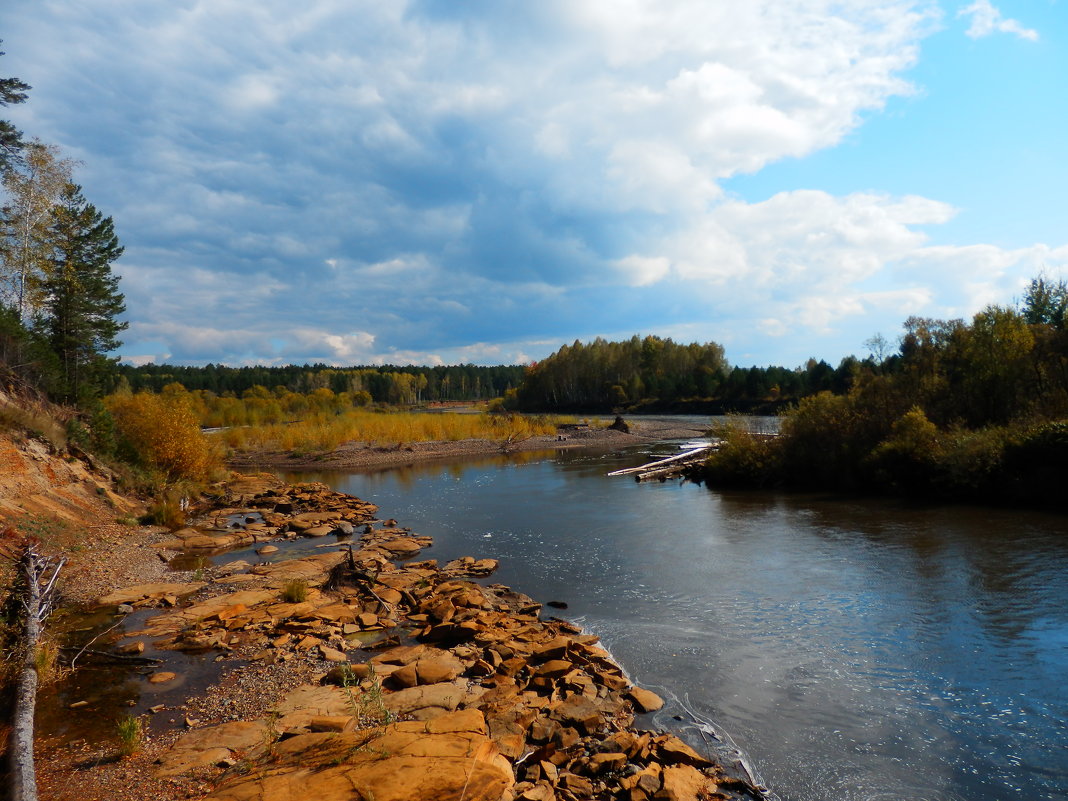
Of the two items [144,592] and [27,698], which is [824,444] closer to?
[144,592]

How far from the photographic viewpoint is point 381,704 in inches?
273

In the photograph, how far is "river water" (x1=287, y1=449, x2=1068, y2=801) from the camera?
725 centimetres

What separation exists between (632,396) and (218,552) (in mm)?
100669

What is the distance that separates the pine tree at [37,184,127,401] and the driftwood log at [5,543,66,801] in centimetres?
1747

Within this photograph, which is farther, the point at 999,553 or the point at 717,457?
the point at 717,457

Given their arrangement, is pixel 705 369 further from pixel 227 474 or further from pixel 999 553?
pixel 999 553

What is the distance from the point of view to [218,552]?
17828 mm

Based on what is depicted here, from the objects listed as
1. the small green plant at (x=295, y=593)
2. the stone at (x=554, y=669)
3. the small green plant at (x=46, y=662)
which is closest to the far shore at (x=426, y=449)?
the small green plant at (x=295, y=593)

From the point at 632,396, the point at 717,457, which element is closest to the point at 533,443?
the point at 717,457

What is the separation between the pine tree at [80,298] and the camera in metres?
26.0

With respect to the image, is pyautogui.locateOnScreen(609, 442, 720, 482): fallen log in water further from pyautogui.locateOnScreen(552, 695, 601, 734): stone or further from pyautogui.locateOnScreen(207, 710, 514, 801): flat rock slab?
pyautogui.locateOnScreen(207, 710, 514, 801): flat rock slab

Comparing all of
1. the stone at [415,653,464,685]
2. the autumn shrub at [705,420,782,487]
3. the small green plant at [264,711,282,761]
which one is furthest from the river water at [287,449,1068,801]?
the autumn shrub at [705,420,782,487]

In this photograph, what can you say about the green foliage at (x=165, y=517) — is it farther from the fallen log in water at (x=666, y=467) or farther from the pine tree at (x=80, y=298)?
the fallen log in water at (x=666, y=467)

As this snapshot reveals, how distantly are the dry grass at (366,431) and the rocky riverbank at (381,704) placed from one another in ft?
121
